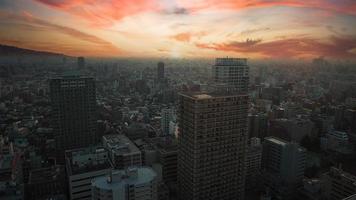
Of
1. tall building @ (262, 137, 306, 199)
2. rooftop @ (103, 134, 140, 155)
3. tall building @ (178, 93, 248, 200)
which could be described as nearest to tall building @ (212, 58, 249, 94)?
tall building @ (262, 137, 306, 199)

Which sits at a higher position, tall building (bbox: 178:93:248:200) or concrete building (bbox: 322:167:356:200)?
tall building (bbox: 178:93:248:200)

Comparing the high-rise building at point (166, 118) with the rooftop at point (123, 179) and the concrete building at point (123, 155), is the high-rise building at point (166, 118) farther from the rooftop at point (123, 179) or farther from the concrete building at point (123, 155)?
the rooftop at point (123, 179)

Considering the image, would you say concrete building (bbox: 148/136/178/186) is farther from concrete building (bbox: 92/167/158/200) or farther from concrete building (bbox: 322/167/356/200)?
concrete building (bbox: 322/167/356/200)

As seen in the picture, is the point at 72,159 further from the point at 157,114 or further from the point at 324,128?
the point at 324,128

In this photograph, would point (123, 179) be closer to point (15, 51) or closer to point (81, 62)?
point (15, 51)

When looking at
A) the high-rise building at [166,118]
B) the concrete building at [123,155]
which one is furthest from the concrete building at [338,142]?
the concrete building at [123,155]

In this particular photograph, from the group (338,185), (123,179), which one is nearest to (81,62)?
(123,179)

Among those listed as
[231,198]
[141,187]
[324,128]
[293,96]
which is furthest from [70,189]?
Result: [293,96]
